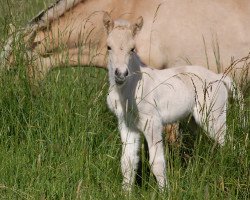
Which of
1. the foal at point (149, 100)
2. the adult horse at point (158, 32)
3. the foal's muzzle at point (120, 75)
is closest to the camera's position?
the foal's muzzle at point (120, 75)

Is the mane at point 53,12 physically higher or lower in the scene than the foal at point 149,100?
higher

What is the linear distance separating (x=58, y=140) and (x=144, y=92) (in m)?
0.74

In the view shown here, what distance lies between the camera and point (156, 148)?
4.66 meters

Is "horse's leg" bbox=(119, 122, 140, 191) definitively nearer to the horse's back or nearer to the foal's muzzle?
the foal's muzzle

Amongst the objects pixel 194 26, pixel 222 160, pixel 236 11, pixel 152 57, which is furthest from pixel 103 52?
pixel 222 160

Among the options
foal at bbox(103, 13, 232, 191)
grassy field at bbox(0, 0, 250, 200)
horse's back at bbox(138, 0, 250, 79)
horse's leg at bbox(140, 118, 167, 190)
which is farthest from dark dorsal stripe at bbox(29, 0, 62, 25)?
horse's leg at bbox(140, 118, 167, 190)

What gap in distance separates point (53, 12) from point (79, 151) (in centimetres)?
189

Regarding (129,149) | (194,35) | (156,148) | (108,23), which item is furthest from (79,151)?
(194,35)

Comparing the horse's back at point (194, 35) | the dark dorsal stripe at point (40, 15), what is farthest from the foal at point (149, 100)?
the dark dorsal stripe at point (40, 15)

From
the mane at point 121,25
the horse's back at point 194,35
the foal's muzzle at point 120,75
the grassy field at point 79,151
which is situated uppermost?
the horse's back at point 194,35

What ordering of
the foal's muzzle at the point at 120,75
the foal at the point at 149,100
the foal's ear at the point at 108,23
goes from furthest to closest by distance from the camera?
1. the foal's ear at the point at 108,23
2. the foal at the point at 149,100
3. the foal's muzzle at the point at 120,75

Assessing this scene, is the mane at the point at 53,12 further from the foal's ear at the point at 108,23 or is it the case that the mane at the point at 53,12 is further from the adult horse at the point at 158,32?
the foal's ear at the point at 108,23

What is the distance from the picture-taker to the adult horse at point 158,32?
6207 millimetres

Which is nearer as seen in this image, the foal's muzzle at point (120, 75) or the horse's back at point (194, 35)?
the foal's muzzle at point (120, 75)
